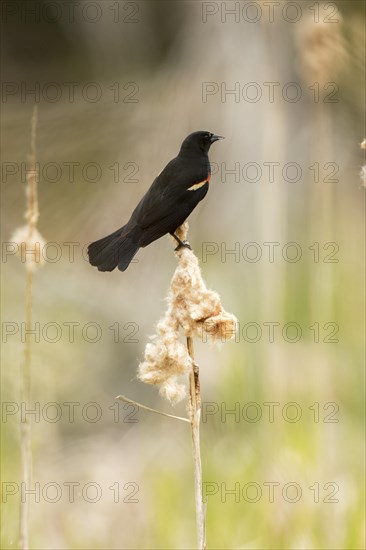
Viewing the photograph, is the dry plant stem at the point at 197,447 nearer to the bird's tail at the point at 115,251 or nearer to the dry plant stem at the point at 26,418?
the dry plant stem at the point at 26,418

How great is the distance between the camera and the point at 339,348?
1.96 meters

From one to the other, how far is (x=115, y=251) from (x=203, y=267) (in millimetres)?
1357

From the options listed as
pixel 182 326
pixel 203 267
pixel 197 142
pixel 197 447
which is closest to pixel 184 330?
pixel 182 326

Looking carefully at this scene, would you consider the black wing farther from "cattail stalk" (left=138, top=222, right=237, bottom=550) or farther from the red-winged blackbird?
"cattail stalk" (left=138, top=222, right=237, bottom=550)

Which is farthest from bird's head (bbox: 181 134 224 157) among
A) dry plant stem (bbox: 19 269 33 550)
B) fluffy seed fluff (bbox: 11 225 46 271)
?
dry plant stem (bbox: 19 269 33 550)

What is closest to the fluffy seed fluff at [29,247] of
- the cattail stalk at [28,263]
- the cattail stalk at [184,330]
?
the cattail stalk at [28,263]

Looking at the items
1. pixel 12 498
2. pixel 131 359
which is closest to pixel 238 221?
pixel 131 359

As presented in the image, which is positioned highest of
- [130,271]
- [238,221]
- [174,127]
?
[174,127]

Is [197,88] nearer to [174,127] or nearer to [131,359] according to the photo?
[174,127]

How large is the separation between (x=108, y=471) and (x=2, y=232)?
76cm

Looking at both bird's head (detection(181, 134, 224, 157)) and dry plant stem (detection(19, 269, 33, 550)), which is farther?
bird's head (detection(181, 134, 224, 157))

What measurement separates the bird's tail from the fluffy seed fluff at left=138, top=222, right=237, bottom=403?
0.22 metres

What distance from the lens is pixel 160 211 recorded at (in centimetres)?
98

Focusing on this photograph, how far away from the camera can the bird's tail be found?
100 cm
